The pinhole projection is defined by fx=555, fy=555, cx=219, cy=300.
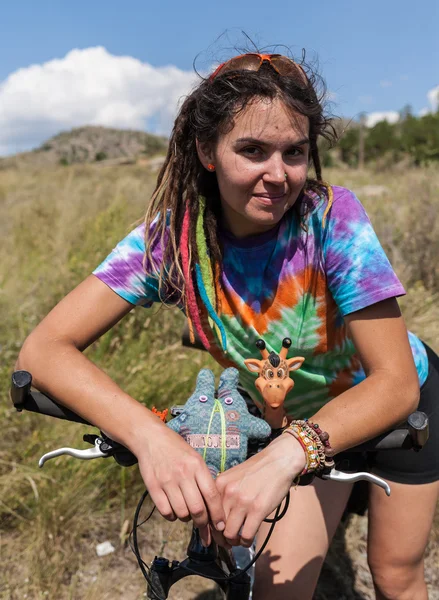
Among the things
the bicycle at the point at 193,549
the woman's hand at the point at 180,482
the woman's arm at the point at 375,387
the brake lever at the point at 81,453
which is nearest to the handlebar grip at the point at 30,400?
the bicycle at the point at 193,549

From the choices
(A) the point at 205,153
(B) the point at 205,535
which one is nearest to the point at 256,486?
(B) the point at 205,535

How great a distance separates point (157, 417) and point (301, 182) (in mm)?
797

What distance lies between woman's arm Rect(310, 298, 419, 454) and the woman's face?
41 cm

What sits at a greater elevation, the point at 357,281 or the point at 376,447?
the point at 357,281

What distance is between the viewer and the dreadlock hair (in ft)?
5.43

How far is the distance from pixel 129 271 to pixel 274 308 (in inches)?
19.8

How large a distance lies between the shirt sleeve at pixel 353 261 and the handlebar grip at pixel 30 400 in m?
0.83

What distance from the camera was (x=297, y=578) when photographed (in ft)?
6.48

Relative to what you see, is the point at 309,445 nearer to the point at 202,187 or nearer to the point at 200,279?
the point at 200,279

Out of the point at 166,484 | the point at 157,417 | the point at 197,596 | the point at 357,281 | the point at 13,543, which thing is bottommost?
the point at 197,596

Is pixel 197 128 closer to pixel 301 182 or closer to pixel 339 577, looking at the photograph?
pixel 301 182

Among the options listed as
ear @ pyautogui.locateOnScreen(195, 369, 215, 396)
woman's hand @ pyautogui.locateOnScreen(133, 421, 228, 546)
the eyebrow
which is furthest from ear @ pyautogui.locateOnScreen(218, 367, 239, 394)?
the eyebrow

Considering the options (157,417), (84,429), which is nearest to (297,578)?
(157,417)

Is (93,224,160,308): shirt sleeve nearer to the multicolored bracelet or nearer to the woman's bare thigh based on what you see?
the multicolored bracelet
